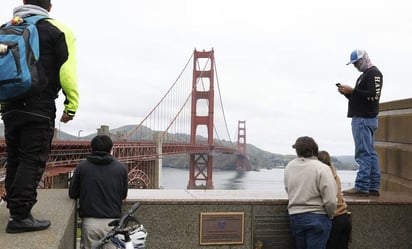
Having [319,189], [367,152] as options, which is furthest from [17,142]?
[367,152]

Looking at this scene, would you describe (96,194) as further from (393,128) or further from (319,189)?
(393,128)

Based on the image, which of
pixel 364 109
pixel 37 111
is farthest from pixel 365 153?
pixel 37 111

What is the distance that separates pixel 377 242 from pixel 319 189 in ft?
4.06

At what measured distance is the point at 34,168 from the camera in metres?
2.12

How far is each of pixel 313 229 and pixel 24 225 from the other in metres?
1.96

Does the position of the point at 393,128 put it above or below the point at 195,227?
above

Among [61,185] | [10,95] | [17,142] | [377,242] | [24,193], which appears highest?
[10,95]

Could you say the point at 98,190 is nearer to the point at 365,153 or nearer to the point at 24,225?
the point at 24,225

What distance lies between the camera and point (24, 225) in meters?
2.07

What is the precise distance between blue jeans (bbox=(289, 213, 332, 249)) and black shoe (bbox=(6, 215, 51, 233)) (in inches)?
71.8

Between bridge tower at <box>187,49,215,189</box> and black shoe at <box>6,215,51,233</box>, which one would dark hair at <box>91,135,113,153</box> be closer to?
black shoe at <box>6,215,51,233</box>

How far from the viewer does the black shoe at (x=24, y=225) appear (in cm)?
205

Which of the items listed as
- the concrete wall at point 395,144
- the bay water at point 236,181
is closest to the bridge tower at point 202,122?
the bay water at point 236,181

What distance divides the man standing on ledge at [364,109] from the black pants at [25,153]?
9.41ft
